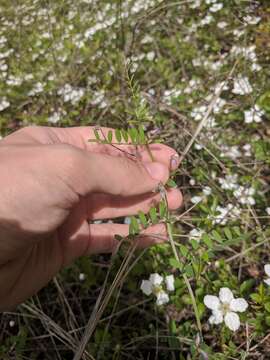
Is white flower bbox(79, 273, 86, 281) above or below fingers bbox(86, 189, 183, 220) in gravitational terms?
below

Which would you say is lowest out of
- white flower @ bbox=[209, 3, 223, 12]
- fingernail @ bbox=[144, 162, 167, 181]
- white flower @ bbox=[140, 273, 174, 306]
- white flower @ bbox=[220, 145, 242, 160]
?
white flower @ bbox=[140, 273, 174, 306]

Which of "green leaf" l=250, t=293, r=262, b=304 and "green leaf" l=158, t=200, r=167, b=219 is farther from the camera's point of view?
"green leaf" l=250, t=293, r=262, b=304

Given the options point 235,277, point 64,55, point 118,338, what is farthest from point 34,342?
point 64,55

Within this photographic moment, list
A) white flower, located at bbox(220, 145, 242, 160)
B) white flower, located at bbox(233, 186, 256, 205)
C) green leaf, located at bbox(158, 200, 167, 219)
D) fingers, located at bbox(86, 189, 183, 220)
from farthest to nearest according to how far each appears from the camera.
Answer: white flower, located at bbox(220, 145, 242, 160) → white flower, located at bbox(233, 186, 256, 205) → fingers, located at bbox(86, 189, 183, 220) → green leaf, located at bbox(158, 200, 167, 219)

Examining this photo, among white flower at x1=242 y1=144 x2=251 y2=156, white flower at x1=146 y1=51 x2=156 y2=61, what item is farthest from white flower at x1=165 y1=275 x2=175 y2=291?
white flower at x1=146 y1=51 x2=156 y2=61

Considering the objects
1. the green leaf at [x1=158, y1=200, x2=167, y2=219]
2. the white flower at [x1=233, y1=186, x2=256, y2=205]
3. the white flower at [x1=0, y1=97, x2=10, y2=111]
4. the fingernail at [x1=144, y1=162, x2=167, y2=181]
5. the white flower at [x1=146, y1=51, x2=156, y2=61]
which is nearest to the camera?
the green leaf at [x1=158, y1=200, x2=167, y2=219]

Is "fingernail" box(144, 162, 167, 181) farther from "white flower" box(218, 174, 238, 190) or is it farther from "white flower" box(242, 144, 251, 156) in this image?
"white flower" box(242, 144, 251, 156)

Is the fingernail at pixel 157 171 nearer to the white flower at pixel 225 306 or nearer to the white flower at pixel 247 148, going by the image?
the white flower at pixel 225 306
